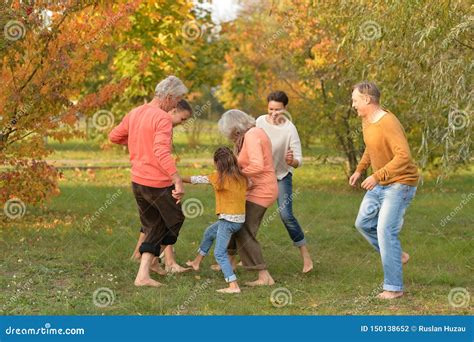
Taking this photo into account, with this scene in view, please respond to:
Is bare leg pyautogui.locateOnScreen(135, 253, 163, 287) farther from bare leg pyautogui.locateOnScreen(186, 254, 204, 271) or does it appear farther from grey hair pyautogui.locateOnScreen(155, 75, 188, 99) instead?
grey hair pyautogui.locateOnScreen(155, 75, 188, 99)

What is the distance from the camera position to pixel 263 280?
7.73m

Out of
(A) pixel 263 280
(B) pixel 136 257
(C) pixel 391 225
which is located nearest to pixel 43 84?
(B) pixel 136 257

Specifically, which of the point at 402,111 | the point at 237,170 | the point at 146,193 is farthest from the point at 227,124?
the point at 402,111

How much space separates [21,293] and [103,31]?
487 centimetres

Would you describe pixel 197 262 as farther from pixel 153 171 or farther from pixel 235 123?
pixel 235 123

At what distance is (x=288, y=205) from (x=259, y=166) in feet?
3.39

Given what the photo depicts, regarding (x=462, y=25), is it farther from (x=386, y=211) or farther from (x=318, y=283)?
(x=318, y=283)

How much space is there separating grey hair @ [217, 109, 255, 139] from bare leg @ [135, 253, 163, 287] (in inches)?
51.2

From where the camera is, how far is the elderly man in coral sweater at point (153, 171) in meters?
7.39

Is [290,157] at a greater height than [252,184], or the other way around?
[290,157]

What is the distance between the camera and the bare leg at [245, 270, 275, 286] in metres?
7.70

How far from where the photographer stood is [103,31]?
11.1 m

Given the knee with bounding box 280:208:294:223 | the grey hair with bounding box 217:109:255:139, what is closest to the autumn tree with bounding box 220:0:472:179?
the knee with bounding box 280:208:294:223

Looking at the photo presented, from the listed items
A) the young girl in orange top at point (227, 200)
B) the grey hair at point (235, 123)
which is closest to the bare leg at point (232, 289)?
the young girl in orange top at point (227, 200)
